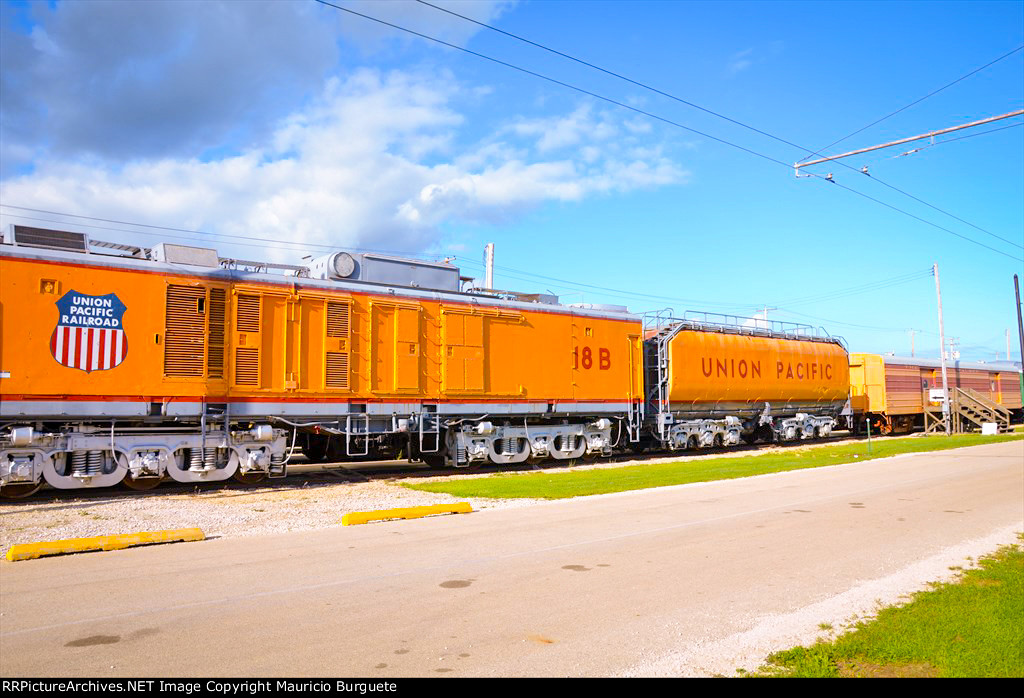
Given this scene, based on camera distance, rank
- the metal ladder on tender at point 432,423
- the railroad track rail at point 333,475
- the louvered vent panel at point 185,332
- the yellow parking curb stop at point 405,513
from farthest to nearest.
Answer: the metal ladder on tender at point 432,423
the louvered vent panel at point 185,332
the railroad track rail at point 333,475
the yellow parking curb stop at point 405,513

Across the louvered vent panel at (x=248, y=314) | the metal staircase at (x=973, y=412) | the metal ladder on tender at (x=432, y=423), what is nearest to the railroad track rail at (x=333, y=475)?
the metal ladder on tender at (x=432, y=423)

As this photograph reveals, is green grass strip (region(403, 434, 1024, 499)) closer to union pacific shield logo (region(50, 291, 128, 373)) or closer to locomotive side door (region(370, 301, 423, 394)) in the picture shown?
locomotive side door (region(370, 301, 423, 394))

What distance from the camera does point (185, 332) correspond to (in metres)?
14.9

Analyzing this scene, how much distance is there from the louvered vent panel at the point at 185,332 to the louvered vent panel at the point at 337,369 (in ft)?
9.40

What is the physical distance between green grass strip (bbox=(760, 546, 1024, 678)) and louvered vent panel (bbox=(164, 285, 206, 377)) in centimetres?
1301

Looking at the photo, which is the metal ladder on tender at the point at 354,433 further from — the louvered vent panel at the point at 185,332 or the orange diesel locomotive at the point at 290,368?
the louvered vent panel at the point at 185,332

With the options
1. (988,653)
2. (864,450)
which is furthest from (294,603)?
(864,450)

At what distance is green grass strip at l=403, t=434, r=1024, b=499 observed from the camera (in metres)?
15.5

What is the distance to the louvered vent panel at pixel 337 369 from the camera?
16.8 meters

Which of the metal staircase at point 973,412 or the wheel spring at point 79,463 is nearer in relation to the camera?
the wheel spring at point 79,463

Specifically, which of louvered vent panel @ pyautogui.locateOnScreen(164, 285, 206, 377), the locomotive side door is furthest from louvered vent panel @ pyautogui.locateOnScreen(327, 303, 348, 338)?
louvered vent panel @ pyautogui.locateOnScreen(164, 285, 206, 377)

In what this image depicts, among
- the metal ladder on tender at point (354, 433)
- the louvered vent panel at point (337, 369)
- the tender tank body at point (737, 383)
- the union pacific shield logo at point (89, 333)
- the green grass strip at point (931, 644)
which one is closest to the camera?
the green grass strip at point (931, 644)

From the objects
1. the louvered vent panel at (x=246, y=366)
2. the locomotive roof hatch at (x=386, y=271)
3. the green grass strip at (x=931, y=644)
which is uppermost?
the locomotive roof hatch at (x=386, y=271)

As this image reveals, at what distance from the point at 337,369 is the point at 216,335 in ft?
9.45
